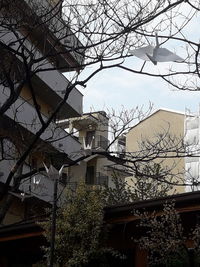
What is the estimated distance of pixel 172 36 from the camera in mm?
8797

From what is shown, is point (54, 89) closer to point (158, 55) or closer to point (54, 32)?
point (54, 32)

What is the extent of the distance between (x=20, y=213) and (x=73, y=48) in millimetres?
15724

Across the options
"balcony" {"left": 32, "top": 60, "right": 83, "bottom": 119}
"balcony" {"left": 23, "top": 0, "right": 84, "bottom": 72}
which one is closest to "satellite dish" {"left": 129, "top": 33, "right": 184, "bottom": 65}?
"balcony" {"left": 23, "top": 0, "right": 84, "bottom": 72}

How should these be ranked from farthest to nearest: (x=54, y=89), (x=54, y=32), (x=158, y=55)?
(x=54, y=89), (x=54, y=32), (x=158, y=55)

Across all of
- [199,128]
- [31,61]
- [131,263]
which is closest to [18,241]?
[131,263]

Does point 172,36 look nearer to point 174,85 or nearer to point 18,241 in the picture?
point 174,85

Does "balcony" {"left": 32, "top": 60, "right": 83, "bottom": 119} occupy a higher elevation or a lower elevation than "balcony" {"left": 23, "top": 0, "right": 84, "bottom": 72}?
higher

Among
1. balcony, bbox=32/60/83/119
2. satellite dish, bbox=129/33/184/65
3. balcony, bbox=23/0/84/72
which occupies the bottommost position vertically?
satellite dish, bbox=129/33/184/65

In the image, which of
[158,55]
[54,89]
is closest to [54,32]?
[158,55]

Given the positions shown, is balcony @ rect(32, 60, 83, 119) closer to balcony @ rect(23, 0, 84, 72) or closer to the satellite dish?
balcony @ rect(23, 0, 84, 72)

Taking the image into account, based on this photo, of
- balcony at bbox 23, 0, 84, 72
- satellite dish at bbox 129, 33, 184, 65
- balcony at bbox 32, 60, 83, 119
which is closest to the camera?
satellite dish at bbox 129, 33, 184, 65

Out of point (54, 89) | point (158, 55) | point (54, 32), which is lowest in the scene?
point (158, 55)

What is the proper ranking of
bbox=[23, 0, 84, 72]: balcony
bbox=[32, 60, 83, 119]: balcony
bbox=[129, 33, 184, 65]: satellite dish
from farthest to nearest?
bbox=[32, 60, 83, 119]: balcony
bbox=[23, 0, 84, 72]: balcony
bbox=[129, 33, 184, 65]: satellite dish

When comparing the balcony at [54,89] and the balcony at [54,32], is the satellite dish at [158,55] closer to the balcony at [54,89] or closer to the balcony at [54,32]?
the balcony at [54,32]
